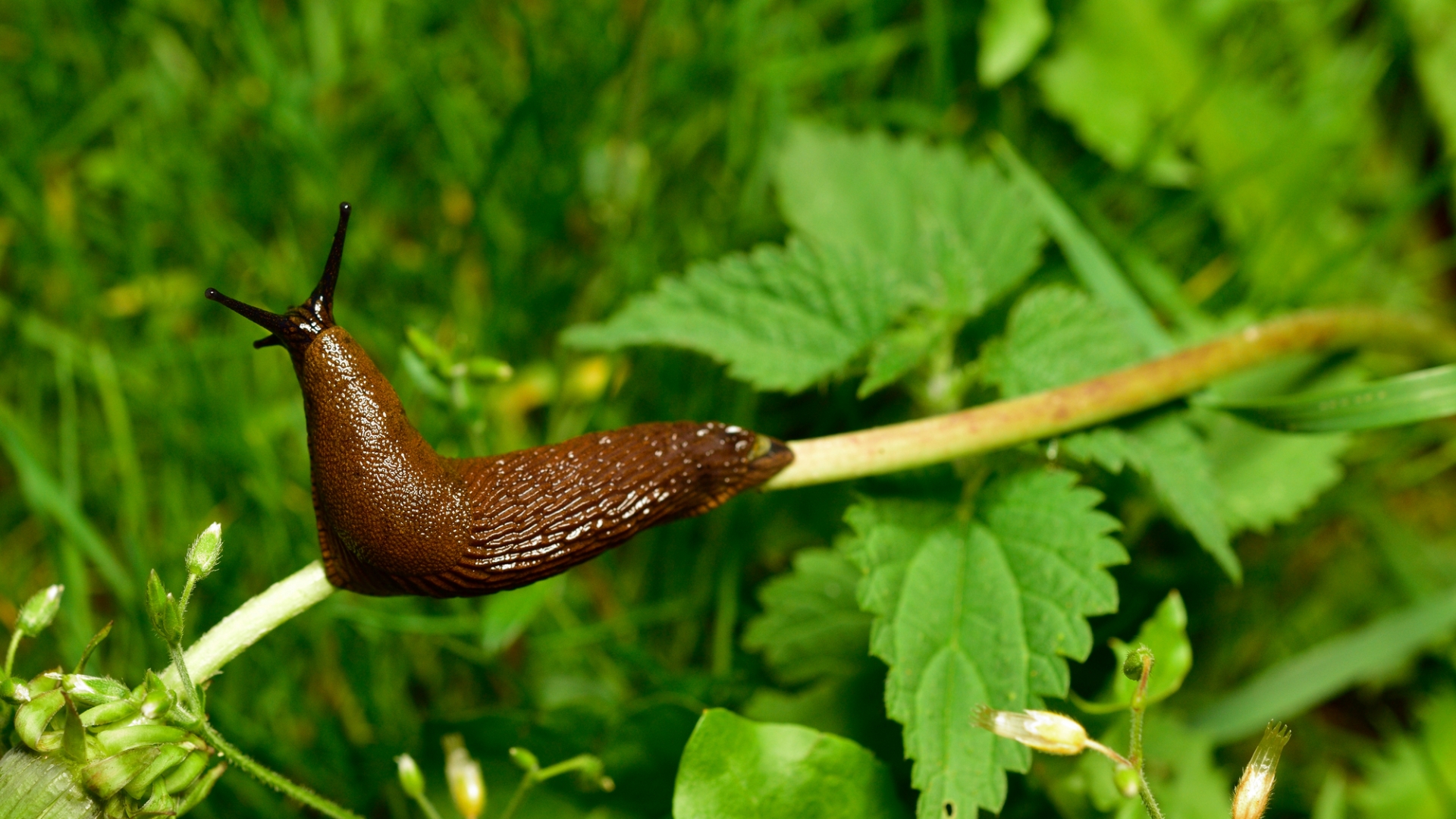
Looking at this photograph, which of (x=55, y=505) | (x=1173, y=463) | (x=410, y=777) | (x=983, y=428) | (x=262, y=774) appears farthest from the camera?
(x=55, y=505)

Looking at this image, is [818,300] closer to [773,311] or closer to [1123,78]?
[773,311]

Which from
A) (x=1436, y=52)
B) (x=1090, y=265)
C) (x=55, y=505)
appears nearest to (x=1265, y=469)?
(x=1090, y=265)

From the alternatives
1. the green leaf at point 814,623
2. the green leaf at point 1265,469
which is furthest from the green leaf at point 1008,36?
the green leaf at point 814,623

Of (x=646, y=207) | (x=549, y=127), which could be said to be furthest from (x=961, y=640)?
(x=549, y=127)

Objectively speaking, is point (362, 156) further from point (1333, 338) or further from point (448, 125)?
point (1333, 338)

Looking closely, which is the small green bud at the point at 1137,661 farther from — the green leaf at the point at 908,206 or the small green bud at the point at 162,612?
the small green bud at the point at 162,612

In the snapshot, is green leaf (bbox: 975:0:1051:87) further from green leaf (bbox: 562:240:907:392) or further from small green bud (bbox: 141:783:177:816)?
small green bud (bbox: 141:783:177:816)
